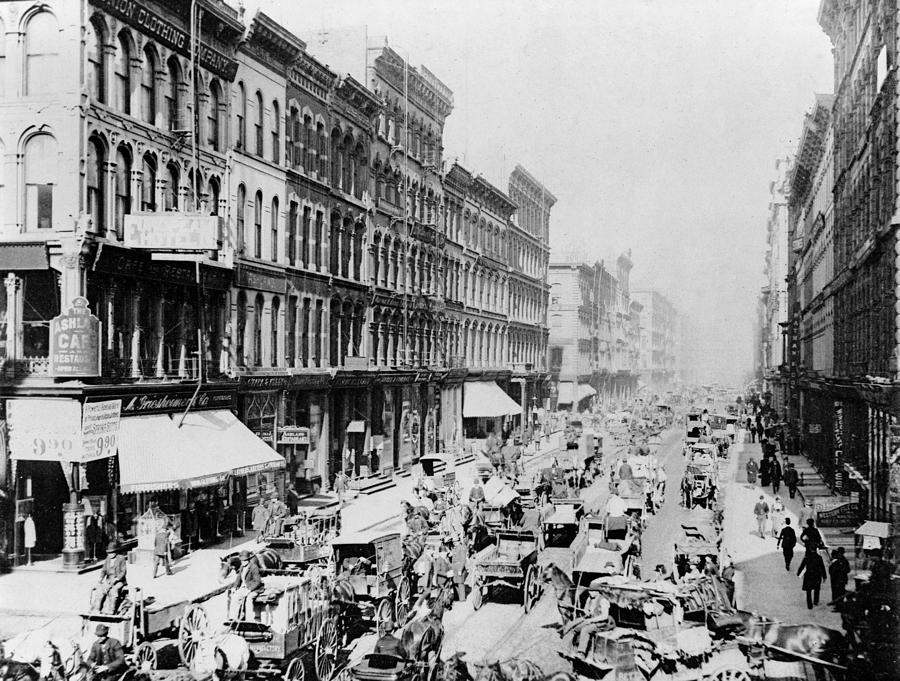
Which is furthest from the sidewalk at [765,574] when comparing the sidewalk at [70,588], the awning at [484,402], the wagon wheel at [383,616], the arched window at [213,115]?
the awning at [484,402]

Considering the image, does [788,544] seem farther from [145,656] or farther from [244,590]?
[145,656]

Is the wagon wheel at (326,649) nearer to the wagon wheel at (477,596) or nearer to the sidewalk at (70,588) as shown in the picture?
the sidewalk at (70,588)

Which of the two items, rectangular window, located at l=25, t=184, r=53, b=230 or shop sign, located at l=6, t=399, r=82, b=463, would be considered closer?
shop sign, located at l=6, t=399, r=82, b=463

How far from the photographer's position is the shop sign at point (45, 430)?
22.6 metres

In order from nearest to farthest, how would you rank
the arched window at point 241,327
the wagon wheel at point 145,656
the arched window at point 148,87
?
1. the wagon wheel at point 145,656
2. the arched window at point 148,87
3. the arched window at point 241,327

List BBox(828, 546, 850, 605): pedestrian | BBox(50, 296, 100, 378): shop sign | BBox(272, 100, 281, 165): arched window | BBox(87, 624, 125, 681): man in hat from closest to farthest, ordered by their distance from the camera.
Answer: BBox(87, 624, 125, 681): man in hat
BBox(828, 546, 850, 605): pedestrian
BBox(50, 296, 100, 378): shop sign
BBox(272, 100, 281, 165): arched window

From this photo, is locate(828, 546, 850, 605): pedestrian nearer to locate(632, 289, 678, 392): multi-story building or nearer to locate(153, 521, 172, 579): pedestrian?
locate(153, 521, 172, 579): pedestrian

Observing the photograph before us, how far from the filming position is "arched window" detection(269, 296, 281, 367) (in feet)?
111

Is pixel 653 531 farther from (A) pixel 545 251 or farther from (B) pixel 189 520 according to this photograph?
(A) pixel 545 251

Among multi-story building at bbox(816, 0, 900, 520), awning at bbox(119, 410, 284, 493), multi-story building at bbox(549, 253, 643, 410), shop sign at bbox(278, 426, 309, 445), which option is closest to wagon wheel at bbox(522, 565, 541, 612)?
awning at bbox(119, 410, 284, 493)

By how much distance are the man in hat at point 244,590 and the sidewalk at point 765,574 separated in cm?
1174

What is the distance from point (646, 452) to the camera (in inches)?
1699

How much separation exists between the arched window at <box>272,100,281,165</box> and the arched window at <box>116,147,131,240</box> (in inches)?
351

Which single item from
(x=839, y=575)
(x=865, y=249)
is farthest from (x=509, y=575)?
(x=865, y=249)
